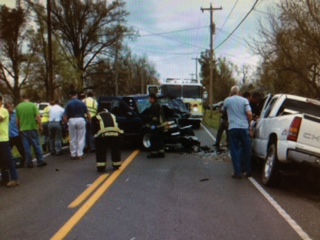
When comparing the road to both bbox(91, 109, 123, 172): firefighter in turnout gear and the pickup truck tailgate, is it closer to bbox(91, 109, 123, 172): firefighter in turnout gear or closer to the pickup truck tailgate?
bbox(91, 109, 123, 172): firefighter in turnout gear

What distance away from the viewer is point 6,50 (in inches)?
2346

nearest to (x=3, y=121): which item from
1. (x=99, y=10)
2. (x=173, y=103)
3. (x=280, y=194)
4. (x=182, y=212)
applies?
(x=182, y=212)

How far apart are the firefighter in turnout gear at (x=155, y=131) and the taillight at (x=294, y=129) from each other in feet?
18.2

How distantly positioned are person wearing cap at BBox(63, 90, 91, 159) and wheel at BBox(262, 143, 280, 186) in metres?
5.70

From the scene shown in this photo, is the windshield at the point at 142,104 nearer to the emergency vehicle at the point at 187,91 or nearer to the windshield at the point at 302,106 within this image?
the windshield at the point at 302,106

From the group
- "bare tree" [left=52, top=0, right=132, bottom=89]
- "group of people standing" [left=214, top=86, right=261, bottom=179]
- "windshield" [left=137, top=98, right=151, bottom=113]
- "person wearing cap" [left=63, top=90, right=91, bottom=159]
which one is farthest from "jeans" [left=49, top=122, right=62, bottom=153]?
"bare tree" [left=52, top=0, right=132, bottom=89]

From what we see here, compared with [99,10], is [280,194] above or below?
below

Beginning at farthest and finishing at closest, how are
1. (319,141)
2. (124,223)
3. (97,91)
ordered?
(97,91) < (319,141) < (124,223)

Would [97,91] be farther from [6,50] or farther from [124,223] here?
[124,223]

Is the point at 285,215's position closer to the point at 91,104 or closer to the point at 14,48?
the point at 91,104

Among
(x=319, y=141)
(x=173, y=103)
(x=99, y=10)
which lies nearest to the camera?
(x=319, y=141)

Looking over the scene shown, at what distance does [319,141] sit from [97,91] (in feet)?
Answer: 186

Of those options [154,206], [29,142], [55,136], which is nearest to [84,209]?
[154,206]

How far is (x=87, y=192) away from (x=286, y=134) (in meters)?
3.72
